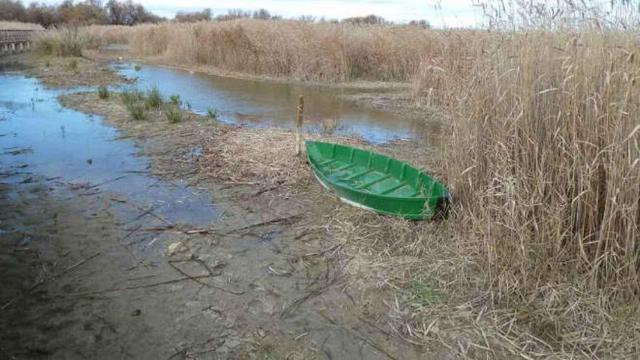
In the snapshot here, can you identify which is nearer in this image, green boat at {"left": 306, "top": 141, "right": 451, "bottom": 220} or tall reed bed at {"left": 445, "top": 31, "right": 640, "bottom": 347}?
tall reed bed at {"left": 445, "top": 31, "right": 640, "bottom": 347}

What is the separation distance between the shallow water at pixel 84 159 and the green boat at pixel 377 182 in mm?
1488

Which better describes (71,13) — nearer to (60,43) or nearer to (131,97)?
(60,43)

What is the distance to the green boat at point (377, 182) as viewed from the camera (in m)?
4.60

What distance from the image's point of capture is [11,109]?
1054 centimetres

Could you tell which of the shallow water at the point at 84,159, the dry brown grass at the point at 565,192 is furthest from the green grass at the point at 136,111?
the dry brown grass at the point at 565,192

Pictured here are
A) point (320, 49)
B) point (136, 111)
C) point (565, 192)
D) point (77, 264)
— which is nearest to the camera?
point (565, 192)

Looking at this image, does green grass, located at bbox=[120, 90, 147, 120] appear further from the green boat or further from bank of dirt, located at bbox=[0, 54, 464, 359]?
the green boat

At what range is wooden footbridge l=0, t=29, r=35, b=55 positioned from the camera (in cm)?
2630

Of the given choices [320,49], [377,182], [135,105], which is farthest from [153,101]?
[320,49]

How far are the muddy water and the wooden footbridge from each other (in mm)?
11987

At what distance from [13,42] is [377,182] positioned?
99.5 feet

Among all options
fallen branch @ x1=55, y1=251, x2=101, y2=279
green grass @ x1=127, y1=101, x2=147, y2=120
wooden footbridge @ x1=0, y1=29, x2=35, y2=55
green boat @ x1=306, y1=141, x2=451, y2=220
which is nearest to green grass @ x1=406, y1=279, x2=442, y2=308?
green boat @ x1=306, y1=141, x2=451, y2=220

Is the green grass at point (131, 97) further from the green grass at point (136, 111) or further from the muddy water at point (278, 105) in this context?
the muddy water at point (278, 105)

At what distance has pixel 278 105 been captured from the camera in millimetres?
13047
